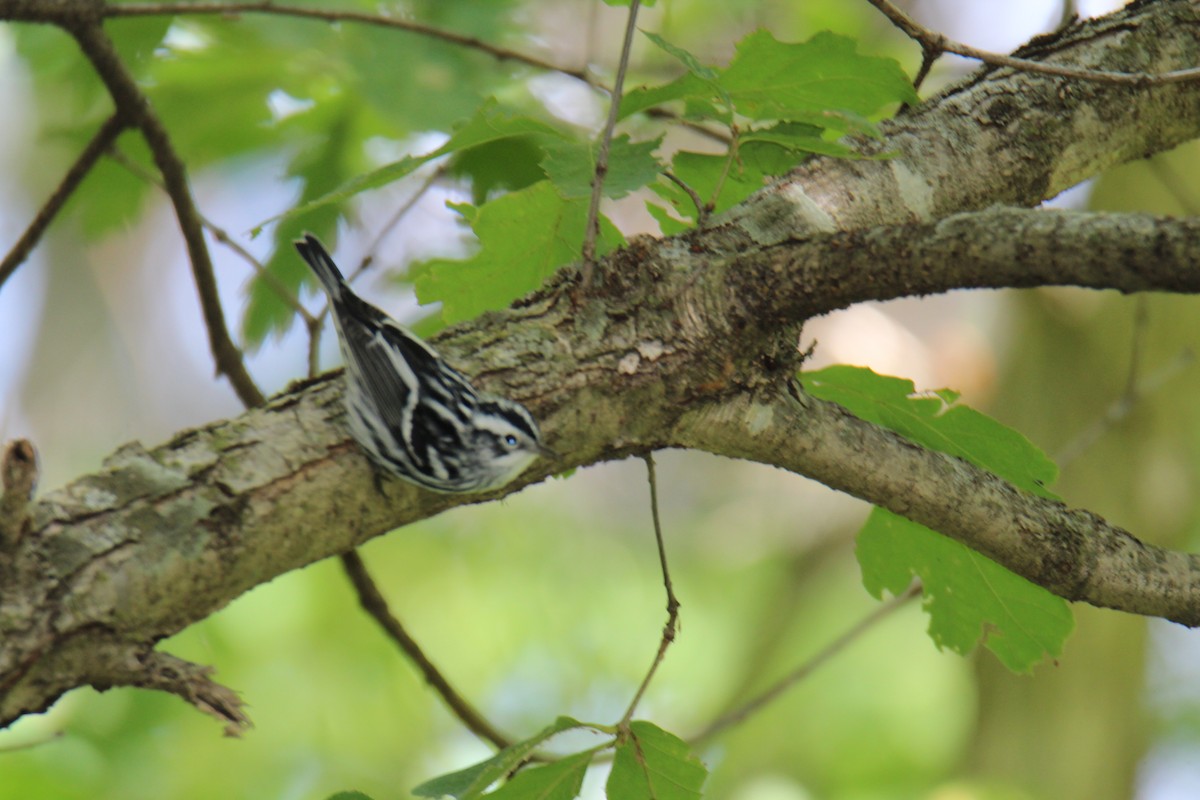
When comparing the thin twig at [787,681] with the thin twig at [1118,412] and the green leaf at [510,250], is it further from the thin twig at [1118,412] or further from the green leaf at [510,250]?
the green leaf at [510,250]

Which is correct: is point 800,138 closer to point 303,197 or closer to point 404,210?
point 404,210

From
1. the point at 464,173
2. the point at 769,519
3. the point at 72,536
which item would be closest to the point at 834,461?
the point at 72,536

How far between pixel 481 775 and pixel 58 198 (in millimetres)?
2376

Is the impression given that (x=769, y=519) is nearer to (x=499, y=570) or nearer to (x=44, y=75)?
(x=499, y=570)

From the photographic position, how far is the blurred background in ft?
12.8

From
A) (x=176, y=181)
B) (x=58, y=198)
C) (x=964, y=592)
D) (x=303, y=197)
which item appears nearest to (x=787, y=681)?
(x=964, y=592)

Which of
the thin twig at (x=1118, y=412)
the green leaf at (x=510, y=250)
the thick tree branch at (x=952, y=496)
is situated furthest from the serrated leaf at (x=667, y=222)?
the thin twig at (x=1118, y=412)

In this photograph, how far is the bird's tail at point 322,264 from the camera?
3006mm

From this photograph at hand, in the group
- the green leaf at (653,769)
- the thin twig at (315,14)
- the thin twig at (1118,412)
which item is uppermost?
the thin twig at (315,14)

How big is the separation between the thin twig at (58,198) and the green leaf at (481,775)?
6.96ft

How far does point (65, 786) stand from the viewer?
337cm

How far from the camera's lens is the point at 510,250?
2.51 meters

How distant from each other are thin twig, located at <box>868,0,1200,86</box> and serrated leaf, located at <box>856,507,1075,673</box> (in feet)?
3.31

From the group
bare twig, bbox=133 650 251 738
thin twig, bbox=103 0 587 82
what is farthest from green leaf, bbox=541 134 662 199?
thin twig, bbox=103 0 587 82
